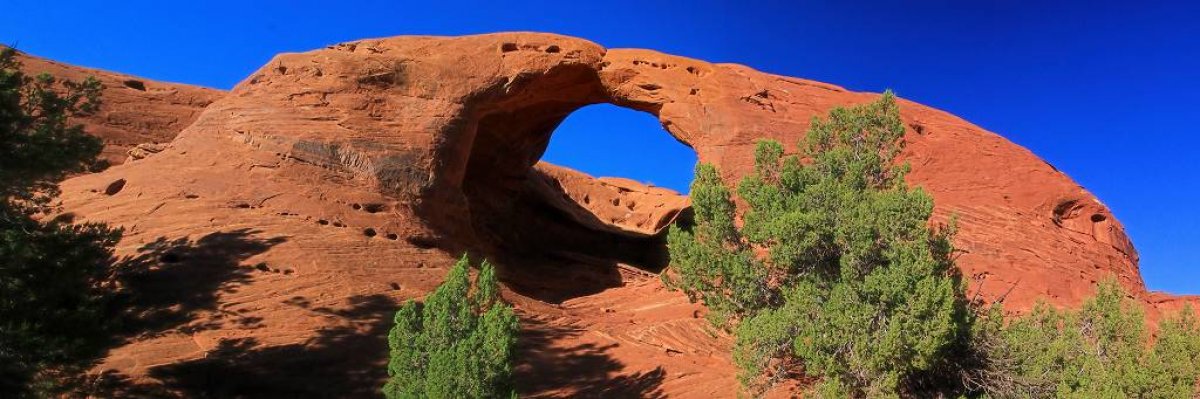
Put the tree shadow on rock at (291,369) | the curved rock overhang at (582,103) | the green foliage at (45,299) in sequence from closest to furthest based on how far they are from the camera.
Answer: the green foliage at (45,299)
the tree shadow on rock at (291,369)
the curved rock overhang at (582,103)

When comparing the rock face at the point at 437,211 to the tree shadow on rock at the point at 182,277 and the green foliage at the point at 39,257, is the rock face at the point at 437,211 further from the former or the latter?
the green foliage at the point at 39,257

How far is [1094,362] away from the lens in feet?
38.2

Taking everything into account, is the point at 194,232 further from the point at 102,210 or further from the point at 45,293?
the point at 45,293

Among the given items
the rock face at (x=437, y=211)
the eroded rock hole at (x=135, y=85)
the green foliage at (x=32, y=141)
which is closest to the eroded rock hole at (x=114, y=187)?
the rock face at (x=437, y=211)

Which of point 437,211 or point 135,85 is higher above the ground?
point 135,85

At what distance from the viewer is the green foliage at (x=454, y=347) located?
9383 millimetres

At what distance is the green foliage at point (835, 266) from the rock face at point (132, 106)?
19.4 meters

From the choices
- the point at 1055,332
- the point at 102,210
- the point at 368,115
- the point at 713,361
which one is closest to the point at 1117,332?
the point at 1055,332

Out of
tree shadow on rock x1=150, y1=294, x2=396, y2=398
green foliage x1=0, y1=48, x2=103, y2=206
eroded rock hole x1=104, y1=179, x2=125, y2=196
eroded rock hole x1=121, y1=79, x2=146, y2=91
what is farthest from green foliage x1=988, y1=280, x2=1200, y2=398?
eroded rock hole x1=121, y1=79, x2=146, y2=91

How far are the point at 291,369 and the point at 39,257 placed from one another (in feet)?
12.5

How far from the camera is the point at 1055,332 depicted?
1349cm

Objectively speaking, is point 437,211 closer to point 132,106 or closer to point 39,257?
point 39,257

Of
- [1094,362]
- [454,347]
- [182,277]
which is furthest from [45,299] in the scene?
[1094,362]

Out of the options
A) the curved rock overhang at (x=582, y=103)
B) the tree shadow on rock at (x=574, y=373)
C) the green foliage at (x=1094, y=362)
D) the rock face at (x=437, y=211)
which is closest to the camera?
the green foliage at (x=1094, y=362)
